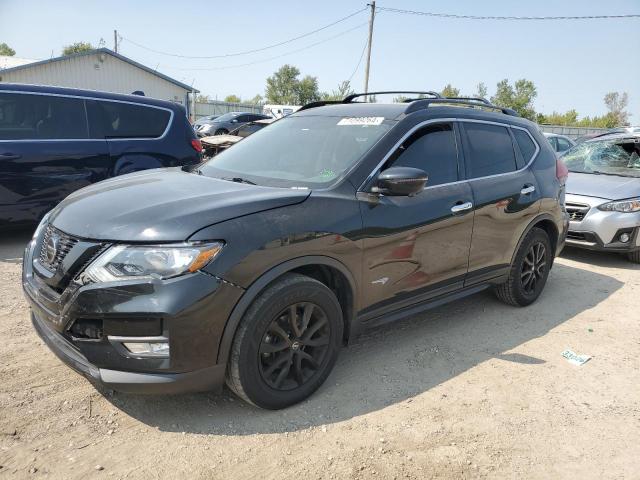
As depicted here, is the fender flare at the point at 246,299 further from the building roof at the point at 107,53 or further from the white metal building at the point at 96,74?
the building roof at the point at 107,53

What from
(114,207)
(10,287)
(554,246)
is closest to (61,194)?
(10,287)

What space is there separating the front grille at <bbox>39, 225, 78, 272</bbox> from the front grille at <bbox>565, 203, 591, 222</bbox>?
6.11 meters

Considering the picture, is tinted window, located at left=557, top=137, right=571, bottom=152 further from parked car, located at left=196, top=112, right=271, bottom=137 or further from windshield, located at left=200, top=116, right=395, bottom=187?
parked car, located at left=196, top=112, right=271, bottom=137

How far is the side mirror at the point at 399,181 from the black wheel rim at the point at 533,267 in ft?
6.66

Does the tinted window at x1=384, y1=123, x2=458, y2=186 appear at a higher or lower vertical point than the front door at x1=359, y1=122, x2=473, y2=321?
higher

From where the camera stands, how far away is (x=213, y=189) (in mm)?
3012

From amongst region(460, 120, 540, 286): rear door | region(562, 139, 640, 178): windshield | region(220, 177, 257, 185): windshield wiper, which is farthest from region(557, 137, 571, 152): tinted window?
region(220, 177, 257, 185): windshield wiper

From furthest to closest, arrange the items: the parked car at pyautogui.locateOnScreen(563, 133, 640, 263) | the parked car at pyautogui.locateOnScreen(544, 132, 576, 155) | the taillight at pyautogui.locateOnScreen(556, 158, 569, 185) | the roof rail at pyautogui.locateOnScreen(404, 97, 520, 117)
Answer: the parked car at pyautogui.locateOnScreen(544, 132, 576, 155), the parked car at pyautogui.locateOnScreen(563, 133, 640, 263), the taillight at pyautogui.locateOnScreen(556, 158, 569, 185), the roof rail at pyautogui.locateOnScreen(404, 97, 520, 117)

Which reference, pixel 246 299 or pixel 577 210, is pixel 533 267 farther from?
pixel 246 299

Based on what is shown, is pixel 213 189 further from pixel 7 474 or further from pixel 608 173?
pixel 608 173

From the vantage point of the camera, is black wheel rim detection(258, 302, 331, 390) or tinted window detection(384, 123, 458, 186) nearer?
black wheel rim detection(258, 302, 331, 390)

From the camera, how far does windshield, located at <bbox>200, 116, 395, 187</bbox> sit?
3326mm

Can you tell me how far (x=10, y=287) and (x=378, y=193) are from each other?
3560 millimetres

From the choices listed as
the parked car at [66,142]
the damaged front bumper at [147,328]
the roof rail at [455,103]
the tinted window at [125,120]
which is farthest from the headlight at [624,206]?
the tinted window at [125,120]
